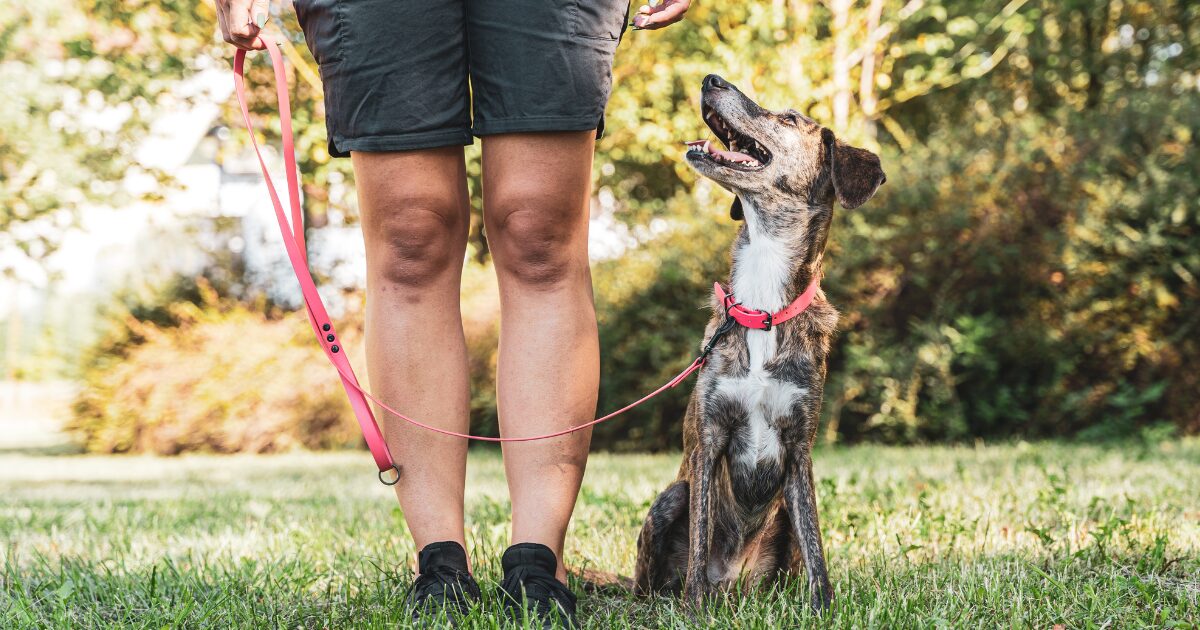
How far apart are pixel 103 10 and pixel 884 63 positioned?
945 centimetres

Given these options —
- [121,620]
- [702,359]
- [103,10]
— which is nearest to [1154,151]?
[702,359]

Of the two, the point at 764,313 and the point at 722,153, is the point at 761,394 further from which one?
the point at 722,153

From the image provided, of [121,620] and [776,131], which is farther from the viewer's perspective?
[776,131]

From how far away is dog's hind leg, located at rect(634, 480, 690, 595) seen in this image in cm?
279

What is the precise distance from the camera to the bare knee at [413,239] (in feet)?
8.09

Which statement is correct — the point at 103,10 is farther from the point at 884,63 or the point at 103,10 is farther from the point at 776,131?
the point at 776,131

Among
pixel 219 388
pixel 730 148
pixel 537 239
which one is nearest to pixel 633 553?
pixel 537 239

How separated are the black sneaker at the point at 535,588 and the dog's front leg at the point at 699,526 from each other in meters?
0.34

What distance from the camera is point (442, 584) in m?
2.41

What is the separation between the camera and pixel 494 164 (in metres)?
2.51

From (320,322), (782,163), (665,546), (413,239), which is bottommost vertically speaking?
(665,546)

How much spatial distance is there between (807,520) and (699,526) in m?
0.30

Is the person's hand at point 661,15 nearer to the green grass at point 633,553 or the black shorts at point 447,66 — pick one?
the black shorts at point 447,66

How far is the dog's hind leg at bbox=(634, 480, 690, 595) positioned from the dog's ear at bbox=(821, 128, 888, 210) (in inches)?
39.3
